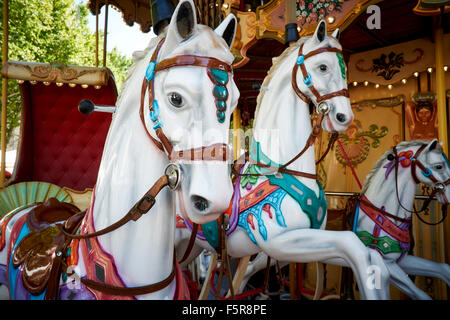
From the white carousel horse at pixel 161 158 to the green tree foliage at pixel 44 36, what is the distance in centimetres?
1033

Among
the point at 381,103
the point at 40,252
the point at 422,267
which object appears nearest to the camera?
the point at 40,252

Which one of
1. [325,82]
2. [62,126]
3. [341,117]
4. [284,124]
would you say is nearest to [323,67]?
[325,82]

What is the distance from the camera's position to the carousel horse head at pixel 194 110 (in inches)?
39.6

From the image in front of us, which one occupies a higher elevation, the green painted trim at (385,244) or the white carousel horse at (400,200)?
the white carousel horse at (400,200)

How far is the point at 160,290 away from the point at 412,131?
4550mm

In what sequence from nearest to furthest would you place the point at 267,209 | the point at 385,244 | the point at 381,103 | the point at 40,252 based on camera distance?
the point at 40,252, the point at 267,209, the point at 385,244, the point at 381,103

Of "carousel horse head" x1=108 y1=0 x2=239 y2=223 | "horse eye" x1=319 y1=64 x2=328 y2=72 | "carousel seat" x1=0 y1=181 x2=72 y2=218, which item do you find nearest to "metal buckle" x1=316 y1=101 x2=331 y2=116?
"horse eye" x1=319 y1=64 x2=328 y2=72

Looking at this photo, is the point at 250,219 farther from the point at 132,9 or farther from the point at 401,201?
the point at 132,9

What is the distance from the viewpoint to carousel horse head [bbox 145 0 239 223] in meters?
1.00

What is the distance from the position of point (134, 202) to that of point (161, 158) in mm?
180

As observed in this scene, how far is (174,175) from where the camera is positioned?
104cm

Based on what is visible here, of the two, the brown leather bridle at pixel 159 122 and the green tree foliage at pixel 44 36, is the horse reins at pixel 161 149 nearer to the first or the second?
the brown leather bridle at pixel 159 122

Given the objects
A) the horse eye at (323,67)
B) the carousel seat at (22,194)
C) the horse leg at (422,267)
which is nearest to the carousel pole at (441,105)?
the horse leg at (422,267)
